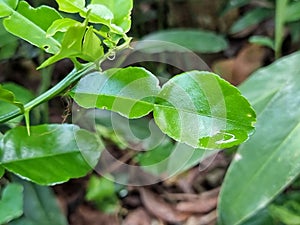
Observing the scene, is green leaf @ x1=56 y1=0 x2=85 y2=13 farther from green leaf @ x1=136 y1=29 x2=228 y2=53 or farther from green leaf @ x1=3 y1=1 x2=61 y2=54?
green leaf @ x1=136 y1=29 x2=228 y2=53

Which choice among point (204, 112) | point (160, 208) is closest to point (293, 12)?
point (160, 208)

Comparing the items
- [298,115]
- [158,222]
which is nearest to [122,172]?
[158,222]

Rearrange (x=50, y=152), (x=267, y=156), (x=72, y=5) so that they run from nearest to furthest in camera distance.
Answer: (x=72, y=5) → (x=50, y=152) → (x=267, y=156)

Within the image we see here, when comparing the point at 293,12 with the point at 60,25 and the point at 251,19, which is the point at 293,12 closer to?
the point at 251,19

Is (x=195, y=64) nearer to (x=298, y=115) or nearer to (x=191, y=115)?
(x=298, y=115)

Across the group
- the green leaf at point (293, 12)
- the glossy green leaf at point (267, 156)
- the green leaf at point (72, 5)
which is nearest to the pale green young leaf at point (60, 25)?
the green leaf at point (72, 5)

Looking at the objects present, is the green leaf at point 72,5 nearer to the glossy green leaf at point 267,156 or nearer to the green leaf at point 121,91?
the green leaf at point 121,91

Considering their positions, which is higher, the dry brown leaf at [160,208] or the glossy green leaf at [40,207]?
the glossy green leaf at [40,207]
